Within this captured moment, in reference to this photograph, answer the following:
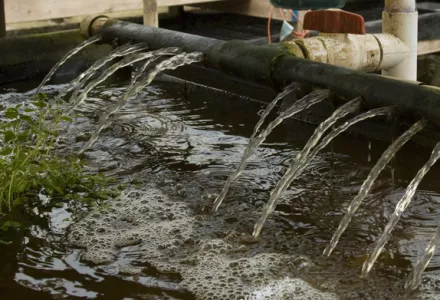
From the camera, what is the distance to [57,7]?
6.27m

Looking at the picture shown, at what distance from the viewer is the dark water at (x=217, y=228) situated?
2896 millimetres

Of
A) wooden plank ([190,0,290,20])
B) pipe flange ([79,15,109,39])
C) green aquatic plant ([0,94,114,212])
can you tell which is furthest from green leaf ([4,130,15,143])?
wooden plank ([190,0,290,20])

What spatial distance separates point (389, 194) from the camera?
3695 mm

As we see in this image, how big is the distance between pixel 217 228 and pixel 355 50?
151cm

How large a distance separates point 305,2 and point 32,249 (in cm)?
189

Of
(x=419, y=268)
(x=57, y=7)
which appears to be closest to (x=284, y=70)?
(x=419, y=268)

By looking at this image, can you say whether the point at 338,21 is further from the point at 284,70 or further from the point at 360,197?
the point at 360,197

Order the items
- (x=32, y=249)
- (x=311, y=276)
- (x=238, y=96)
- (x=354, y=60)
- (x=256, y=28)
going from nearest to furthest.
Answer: (x=311, y=276)
(x=32, y=249)
(x=354, y=60)
(x=238, y=96)
(x=256, y=28)

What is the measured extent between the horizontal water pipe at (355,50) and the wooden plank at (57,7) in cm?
244

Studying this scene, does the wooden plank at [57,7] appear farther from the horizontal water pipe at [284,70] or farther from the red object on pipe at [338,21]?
the red object on pipe at [338,21]

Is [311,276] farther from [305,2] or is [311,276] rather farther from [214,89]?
[214,89]

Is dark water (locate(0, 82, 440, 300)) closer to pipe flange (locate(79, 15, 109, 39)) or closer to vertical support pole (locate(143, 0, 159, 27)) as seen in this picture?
pipe flange (locate(79, 15, 109, 39))

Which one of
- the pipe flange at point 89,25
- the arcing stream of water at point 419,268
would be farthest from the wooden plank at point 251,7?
the arcing stream of water at point 419,268

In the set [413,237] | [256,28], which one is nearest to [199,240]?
[413,237]
